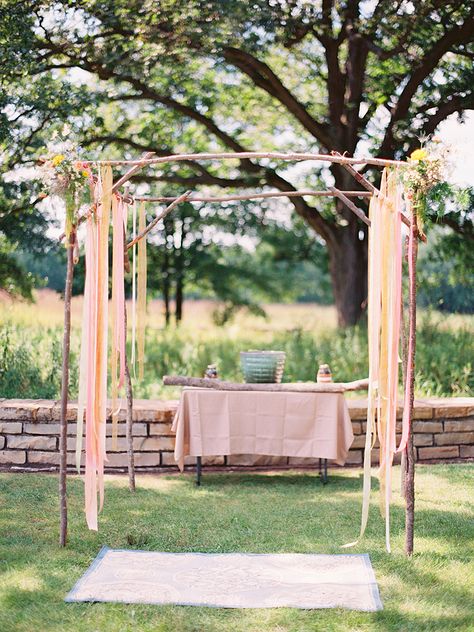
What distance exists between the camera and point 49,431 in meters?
7.02

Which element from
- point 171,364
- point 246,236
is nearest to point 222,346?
point 171,364

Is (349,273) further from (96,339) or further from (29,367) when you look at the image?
(96,339)

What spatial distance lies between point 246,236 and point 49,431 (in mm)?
12161

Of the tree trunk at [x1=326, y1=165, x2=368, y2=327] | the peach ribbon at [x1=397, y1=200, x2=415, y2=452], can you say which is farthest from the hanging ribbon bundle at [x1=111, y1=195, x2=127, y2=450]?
the tree trunk at [x1=326, y1=165, x2=368, y2=327]

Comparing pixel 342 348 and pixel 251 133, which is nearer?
pixel 342 348

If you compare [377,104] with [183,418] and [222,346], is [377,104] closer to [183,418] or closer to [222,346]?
[222,346]

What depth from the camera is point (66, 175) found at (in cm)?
464

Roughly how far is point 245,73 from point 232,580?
8.28 meters

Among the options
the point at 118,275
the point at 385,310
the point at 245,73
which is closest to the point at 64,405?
the point at 118,275

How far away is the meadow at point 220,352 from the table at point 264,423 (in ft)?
7.62

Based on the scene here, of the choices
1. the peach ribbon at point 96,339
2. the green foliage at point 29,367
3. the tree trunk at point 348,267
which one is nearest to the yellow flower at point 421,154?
the peach ribbon at point 96,339

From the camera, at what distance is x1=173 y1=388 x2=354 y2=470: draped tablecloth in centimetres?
639

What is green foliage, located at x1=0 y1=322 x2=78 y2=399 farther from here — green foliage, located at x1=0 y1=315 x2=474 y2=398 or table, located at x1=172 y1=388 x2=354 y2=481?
table, located at x1=172 y1=388 x2=354 y2=481

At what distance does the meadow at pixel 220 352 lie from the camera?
8.77 m
